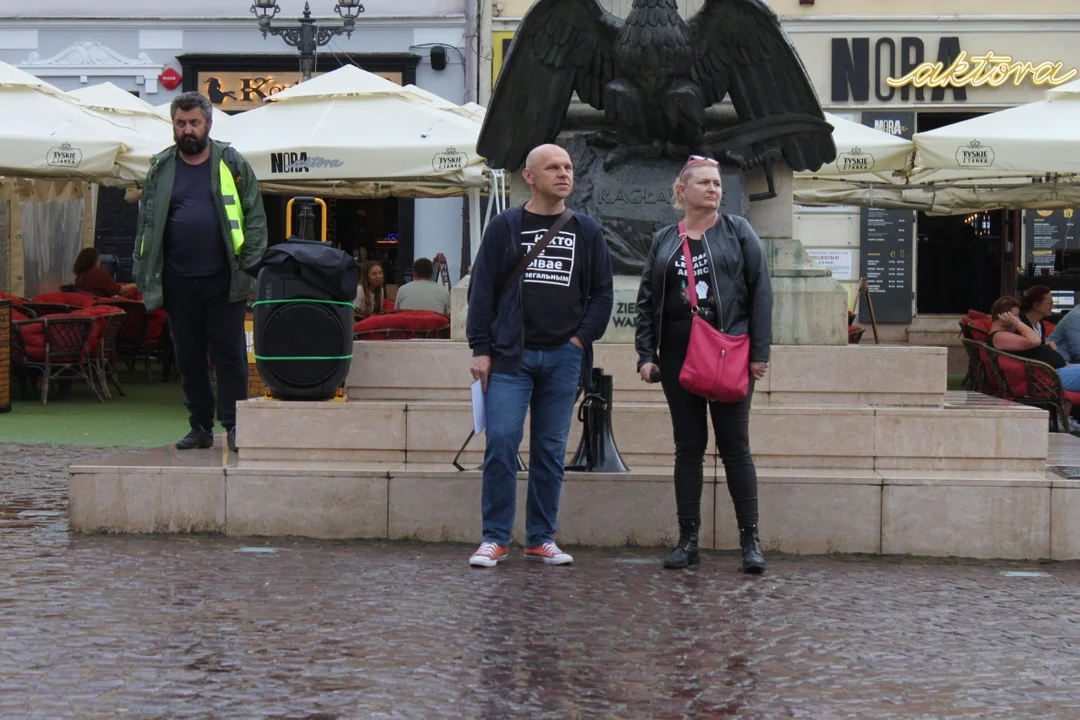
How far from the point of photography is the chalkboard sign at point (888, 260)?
2195 cm

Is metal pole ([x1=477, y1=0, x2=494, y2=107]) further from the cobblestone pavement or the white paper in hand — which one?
the white paper in hand

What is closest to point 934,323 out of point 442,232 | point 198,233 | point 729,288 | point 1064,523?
point 442,232

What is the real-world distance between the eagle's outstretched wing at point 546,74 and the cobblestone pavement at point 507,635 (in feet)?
9.56

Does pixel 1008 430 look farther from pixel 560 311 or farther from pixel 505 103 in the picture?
pixel 505 103

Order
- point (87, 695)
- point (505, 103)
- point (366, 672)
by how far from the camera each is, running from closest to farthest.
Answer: point (87, 695)
point (366, 672)
point (505, 103)

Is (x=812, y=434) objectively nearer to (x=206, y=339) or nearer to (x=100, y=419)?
(x=206, y=339)

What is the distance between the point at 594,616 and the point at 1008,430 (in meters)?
2.76

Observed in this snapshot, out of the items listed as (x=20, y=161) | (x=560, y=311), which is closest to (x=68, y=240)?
(x=20, y=161)

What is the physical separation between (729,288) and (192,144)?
317 centimetres

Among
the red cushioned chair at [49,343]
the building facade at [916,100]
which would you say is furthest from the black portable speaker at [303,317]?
the building facade at [916,100]

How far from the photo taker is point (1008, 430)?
7.59m

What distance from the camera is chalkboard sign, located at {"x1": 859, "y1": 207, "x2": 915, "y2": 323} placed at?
72.0 ft

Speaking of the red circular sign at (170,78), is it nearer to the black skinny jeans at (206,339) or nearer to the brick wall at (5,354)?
the brick wall at (5,354)

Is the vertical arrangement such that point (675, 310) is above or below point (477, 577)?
above
